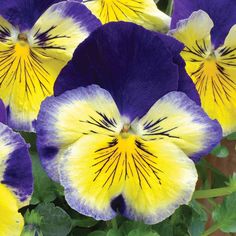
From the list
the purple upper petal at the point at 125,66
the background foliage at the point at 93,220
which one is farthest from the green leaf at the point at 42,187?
the purple upper petal at the point at 125,66

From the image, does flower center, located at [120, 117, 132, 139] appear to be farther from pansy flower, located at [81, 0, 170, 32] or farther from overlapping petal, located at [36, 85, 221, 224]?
pansy flower, located at [81, 0, 170, 32]

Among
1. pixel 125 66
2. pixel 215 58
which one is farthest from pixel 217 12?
pixel 125 66

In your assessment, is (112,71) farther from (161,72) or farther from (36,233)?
(36,233)

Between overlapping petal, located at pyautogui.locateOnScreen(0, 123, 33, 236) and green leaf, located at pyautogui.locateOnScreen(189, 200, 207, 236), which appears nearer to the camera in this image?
overlapping petal, located at pyautogui.locateOnScreen(0, 123, 33, 236)

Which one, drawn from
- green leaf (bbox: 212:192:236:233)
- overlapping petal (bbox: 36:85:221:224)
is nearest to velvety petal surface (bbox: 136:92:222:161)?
overlapping petal (bbox: 36:85:221:224)

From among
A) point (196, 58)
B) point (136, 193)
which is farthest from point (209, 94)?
point (136, 193)
